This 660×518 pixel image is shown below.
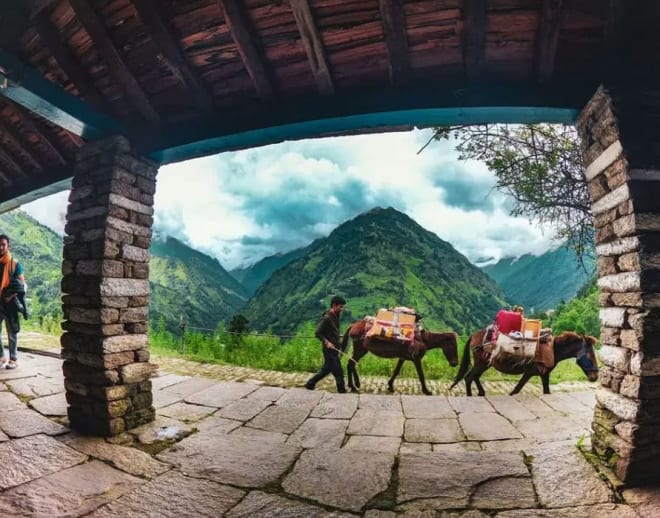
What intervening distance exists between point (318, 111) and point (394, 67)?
2.54 ft

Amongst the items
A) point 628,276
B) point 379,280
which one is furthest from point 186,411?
point 379,280

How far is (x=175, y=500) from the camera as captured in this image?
246 centimetres

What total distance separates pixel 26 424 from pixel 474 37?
553cm

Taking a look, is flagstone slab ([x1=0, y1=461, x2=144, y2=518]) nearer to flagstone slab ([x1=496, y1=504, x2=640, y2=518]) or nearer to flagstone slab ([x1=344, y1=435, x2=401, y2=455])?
flagstone slab ([x1=344, y1=435, x2=401, y2=455])

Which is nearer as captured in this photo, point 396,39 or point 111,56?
point 396,39

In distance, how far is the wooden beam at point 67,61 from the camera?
9.55 ft

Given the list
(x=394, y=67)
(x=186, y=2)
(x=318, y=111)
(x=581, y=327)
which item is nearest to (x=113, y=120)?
(x=186, y=2)

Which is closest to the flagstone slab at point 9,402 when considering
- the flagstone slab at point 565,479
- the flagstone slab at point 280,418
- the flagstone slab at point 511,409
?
the flagstone slab at point 280,418

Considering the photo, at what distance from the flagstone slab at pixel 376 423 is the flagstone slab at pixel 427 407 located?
0.22 meters

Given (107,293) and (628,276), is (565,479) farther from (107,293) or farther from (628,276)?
(107,293)

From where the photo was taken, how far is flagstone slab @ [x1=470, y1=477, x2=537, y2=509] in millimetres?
2434

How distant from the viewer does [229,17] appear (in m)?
2.58

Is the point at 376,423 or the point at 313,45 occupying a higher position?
the point at 313,45

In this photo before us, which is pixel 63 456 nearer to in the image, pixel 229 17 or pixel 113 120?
pixel 113 120
